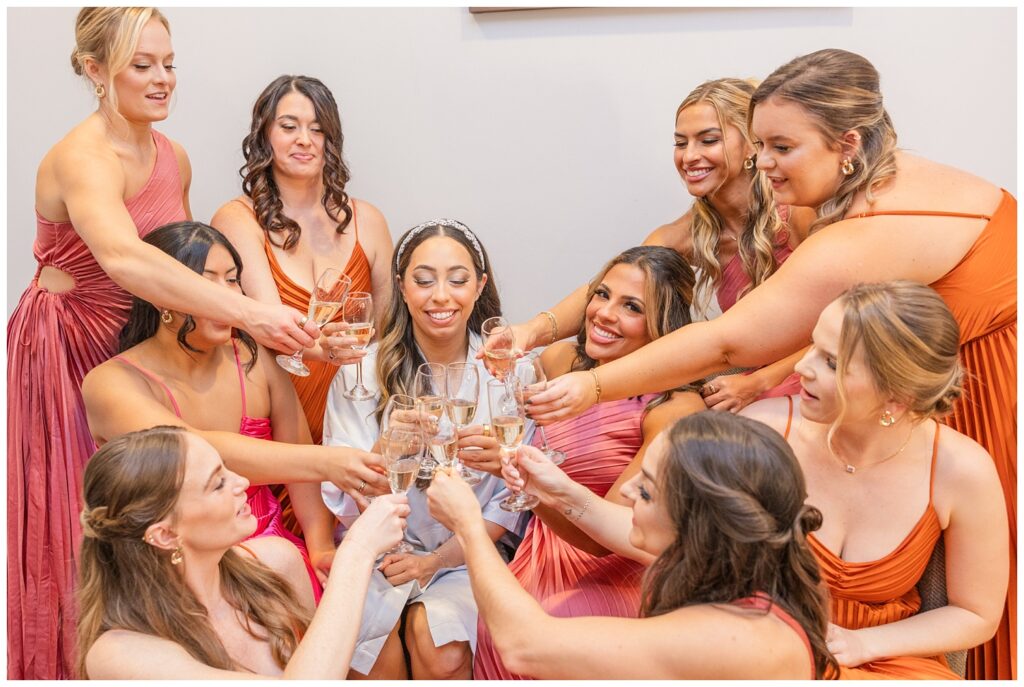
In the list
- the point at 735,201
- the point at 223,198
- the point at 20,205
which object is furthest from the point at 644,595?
the point at 20,205

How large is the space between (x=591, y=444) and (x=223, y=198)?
192 centimetres

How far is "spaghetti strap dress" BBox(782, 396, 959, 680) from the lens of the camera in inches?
87.8

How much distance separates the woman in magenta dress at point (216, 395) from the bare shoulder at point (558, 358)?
735 millimetres

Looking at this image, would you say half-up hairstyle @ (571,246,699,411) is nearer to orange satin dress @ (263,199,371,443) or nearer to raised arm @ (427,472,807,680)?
orange satin dress @ (263,199,371,443)

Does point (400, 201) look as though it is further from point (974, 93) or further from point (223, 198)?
point (974, 93)

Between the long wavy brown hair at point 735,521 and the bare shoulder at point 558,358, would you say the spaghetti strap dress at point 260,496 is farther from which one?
the long wavy brown hair at point 735,521

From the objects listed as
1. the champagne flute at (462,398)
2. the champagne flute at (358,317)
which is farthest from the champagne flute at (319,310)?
the champagne flute at (462,398)

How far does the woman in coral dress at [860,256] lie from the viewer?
2352mm

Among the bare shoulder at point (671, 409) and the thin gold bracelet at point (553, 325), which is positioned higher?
the thin gold bracelet at point (553, 325)

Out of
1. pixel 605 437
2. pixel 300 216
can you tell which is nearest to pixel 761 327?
pixel 605 437

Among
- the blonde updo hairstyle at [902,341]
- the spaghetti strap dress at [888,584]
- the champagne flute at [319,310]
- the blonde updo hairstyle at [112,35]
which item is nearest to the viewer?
the blonde updo hairstyle at [902,341]

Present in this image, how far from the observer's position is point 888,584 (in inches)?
89.3

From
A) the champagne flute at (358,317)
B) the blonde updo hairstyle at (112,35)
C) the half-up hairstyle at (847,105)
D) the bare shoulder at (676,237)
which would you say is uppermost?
the blonde updo hairstyle at (112,35)

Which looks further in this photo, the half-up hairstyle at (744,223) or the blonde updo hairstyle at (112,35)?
the half-up hairstyle at (744,223)
